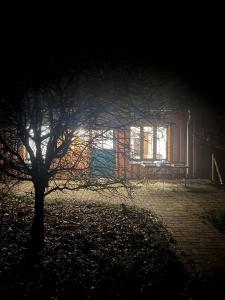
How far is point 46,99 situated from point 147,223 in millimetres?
3660

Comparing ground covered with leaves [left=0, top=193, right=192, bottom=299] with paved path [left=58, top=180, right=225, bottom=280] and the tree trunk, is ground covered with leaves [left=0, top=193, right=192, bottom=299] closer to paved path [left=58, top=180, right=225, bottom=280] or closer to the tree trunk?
the tree trunk

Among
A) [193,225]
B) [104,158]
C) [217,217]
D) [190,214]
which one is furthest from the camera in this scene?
[190,214]

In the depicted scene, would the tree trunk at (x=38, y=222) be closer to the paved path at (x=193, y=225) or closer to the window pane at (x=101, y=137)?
the window pane at (x=101, y=137)

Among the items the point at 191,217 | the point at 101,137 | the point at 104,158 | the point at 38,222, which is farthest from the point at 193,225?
the point at 38,222

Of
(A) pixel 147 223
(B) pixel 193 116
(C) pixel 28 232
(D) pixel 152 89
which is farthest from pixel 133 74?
(B) pixel 193 116

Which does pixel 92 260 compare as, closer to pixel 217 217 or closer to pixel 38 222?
pixel 38 222

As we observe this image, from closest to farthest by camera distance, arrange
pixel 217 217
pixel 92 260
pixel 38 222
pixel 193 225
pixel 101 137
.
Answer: pixel 92 260, pixel 38 222, pixel 101 137, pixel 193 225, pixel 217 217

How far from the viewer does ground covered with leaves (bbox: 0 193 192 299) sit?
4.71 metres

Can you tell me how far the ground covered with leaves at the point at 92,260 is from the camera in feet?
15.5

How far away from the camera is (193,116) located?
15.0 metres

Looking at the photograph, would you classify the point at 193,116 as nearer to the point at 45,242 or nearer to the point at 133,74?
the point at 133,74

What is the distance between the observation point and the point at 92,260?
5660mm

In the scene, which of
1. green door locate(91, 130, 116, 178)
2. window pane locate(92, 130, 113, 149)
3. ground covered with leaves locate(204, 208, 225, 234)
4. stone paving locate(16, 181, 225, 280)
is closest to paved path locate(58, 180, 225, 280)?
stone paving locate(16, 181, 225, 280)

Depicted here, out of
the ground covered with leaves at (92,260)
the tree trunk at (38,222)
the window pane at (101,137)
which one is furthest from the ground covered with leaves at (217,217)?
the tree trunk at (38,222)
